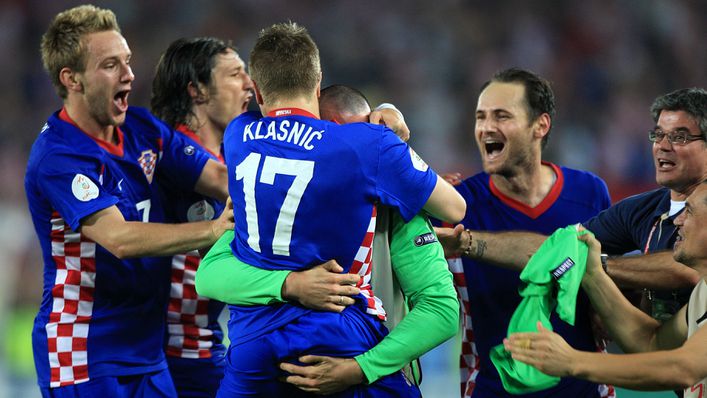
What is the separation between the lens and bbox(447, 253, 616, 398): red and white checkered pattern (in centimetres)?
441

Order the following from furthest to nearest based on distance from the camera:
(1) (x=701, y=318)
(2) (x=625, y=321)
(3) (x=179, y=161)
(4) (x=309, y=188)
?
1. (3) (x=179, y=161)
2. (2) (x=625, y=321)
3. (1) (x=701, y=318)
4. (4) (x=309, y=188)

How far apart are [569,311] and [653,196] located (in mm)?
1198

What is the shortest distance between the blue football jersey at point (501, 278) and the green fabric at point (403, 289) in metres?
1.14

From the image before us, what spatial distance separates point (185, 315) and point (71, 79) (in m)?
1.31

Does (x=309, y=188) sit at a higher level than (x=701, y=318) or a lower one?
higher

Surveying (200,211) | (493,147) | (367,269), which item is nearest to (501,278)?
(493,147)

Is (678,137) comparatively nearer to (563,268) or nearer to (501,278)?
(501,278)

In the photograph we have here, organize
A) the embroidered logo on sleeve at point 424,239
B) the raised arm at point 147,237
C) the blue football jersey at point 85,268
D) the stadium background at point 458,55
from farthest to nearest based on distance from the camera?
the stadium background at point 458,55
the blue football jersey at point 85,268
the raised arm at point 147,237
the embroidered logo on sleeve at point 424,239

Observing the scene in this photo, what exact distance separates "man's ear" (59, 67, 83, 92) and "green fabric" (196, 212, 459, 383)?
126 centimetres

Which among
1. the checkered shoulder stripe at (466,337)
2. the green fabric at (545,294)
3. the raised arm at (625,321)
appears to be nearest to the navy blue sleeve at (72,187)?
the checkered shoulder stripe at (466,337)

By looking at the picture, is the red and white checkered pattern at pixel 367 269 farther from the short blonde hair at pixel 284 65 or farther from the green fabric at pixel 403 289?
the short blonde hair at pixel 284 65

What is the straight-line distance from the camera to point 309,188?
3018 mm

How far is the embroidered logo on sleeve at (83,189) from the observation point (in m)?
3.81

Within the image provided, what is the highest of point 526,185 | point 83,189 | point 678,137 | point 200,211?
point 678,137
